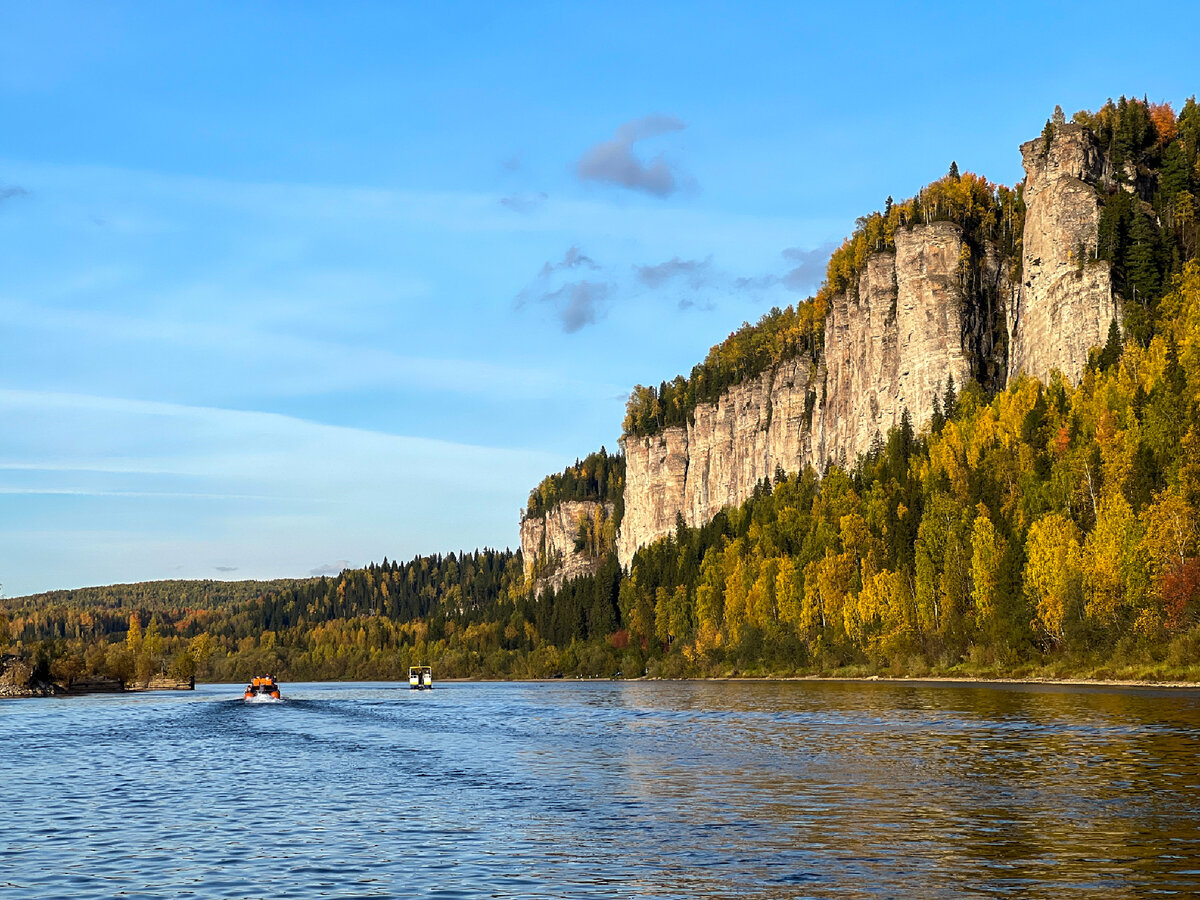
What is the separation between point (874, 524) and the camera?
453 ft

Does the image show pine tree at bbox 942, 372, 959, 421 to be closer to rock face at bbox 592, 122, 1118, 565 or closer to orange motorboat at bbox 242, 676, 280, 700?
rock face at bbox 592, 122, 1118, 565

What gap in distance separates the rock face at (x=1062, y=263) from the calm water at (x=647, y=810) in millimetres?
81849

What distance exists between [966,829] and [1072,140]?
484 feet

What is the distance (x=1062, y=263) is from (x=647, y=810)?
13181 cm

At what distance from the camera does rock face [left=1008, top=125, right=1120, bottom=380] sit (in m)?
139

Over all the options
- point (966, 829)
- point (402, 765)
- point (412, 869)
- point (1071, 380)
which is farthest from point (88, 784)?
point (1071, 380)

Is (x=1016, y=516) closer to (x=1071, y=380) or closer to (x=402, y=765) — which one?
(x=1071, y=380)

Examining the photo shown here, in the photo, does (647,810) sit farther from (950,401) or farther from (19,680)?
(19,680)

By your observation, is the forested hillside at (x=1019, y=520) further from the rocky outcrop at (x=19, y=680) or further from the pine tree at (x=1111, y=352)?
the rocky outcrop at (x=19, y=680)

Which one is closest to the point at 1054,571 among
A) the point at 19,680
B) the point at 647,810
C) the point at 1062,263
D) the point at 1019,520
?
the point at 1019,520

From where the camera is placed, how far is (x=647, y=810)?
31969 mm

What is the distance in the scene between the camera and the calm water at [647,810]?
73.3 ft

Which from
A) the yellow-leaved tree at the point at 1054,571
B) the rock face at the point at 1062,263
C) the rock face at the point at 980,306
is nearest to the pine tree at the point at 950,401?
the rock face at the point at 980,306

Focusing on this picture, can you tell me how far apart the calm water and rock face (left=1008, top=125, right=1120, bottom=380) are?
81849 mm
